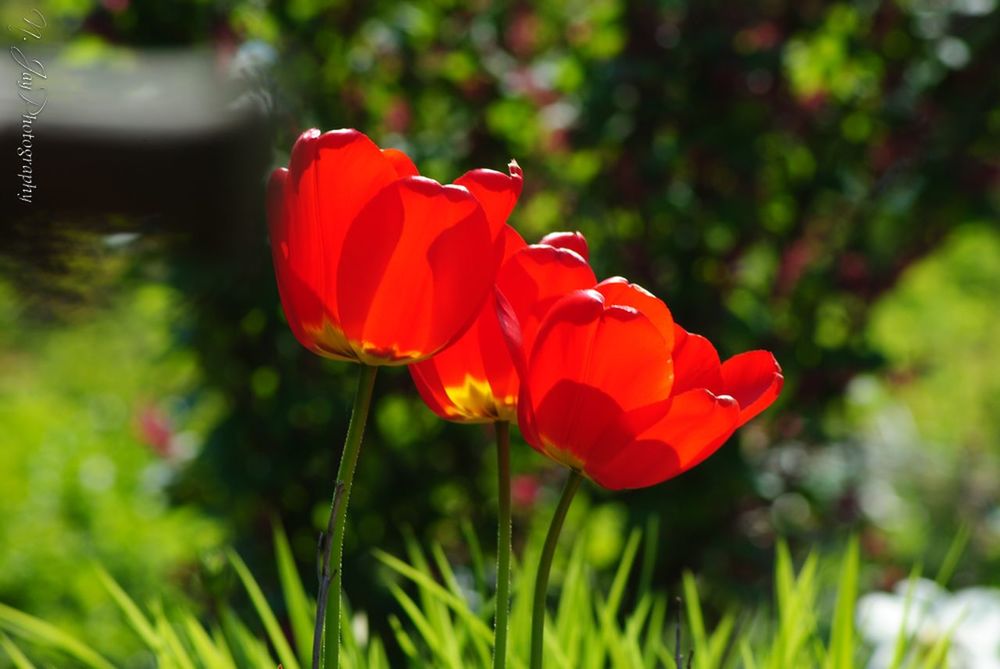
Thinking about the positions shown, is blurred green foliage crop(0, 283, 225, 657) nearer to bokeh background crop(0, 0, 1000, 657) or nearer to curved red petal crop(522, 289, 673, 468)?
bokeh background crop(0, 0, 1000, 657)

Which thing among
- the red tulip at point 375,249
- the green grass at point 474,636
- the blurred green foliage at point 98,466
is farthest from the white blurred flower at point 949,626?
the red tulip at point 375,249

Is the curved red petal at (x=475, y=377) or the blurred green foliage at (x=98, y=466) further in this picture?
the blurred green foliage at (x=98, y=466)

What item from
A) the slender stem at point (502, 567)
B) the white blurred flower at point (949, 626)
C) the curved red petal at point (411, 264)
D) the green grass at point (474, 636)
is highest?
the curved red petal at point (411, 264)

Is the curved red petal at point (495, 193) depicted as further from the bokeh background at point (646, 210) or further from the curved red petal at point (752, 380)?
the bokeh background at point (646, 210)

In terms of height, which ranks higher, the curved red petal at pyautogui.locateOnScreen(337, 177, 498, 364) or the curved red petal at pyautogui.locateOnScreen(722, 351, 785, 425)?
the curved red petal at pyautogui.locateOnScreen(337, 177, 498, 364)

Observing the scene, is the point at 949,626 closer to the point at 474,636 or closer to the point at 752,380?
the point at 474,636

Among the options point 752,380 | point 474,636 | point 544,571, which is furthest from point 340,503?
point 474,636

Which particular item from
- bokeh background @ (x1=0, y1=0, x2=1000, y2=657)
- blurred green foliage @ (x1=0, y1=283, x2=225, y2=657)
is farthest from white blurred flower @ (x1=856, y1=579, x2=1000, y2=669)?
blurred green foliage @ (x1=0, y1=283, x2=225, y2=657)
